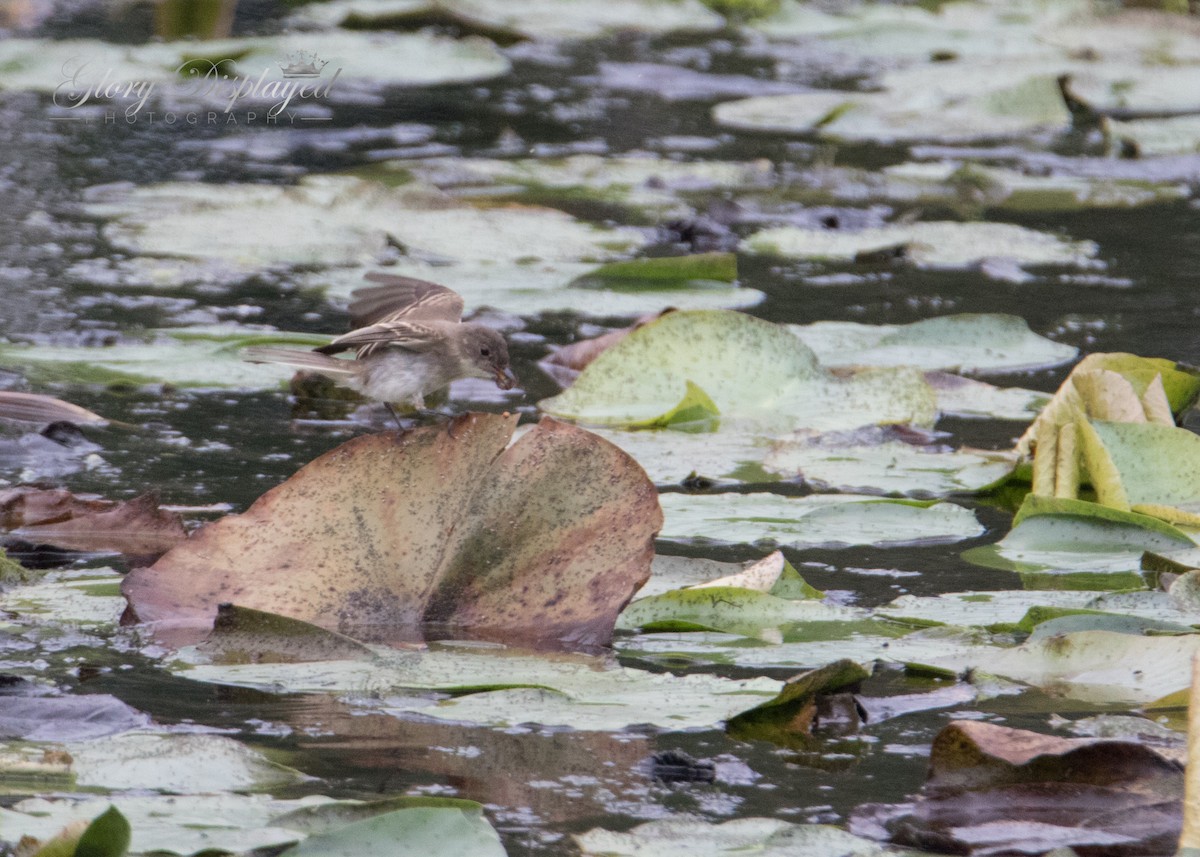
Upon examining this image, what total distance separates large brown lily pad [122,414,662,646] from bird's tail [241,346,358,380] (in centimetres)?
85

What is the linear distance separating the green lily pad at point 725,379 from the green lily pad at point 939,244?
1414mm

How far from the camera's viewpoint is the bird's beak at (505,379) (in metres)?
3.45

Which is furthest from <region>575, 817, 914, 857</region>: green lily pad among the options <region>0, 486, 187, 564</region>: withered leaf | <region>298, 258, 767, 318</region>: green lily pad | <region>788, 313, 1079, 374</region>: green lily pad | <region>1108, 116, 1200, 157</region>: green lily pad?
<region>1108, 116, 1200, 157</region>: green lily pad

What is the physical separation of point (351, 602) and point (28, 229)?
3179mm

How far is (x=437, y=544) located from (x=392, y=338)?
990 millimetres

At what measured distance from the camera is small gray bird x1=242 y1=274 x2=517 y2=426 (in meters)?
3.27

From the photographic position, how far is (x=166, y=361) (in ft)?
12.1

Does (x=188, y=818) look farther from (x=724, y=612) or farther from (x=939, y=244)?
(x=939, y=244)

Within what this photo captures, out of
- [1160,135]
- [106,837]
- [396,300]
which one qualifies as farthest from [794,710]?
[1160,135]

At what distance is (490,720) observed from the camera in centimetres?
198

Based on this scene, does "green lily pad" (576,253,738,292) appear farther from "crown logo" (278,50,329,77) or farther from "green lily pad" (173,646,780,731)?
"crown logo" (278,50,329,77)

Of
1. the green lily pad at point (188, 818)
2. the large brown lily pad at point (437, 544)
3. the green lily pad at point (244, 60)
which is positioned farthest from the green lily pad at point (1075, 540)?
the green lily pad at point (244, 60)

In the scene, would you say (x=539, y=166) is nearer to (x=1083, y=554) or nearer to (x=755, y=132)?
(x=755, y=132)

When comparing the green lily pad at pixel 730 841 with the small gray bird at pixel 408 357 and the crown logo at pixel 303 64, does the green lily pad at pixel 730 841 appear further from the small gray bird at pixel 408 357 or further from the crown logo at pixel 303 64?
the crown logo at pixel 303 64
